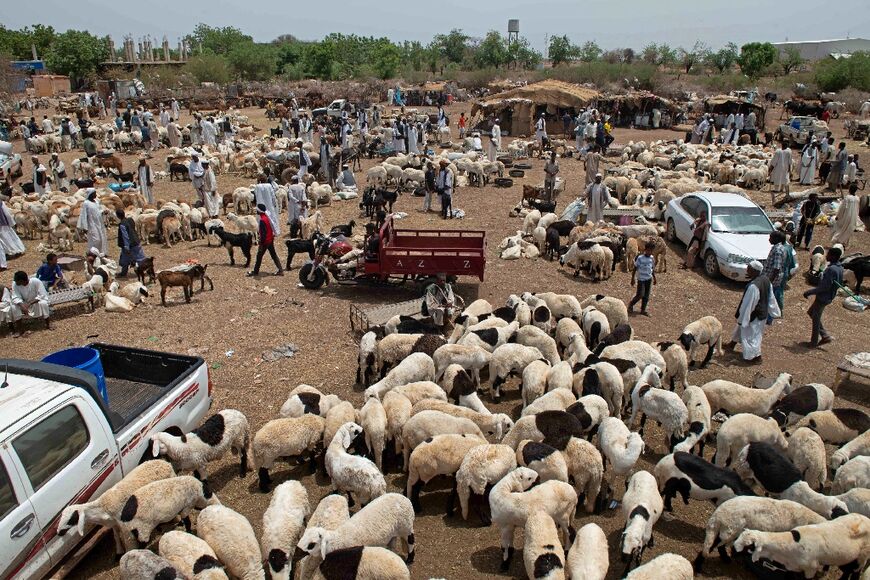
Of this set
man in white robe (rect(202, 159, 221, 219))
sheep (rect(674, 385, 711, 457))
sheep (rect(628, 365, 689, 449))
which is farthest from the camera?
man in white robe (rect(202, 159, 221, 219))

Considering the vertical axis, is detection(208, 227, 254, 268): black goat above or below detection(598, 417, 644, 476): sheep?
above

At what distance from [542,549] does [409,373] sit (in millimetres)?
3566

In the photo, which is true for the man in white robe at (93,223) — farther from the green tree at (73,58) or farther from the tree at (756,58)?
the tree at (756,58)

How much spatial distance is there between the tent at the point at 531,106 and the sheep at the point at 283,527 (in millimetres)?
30442

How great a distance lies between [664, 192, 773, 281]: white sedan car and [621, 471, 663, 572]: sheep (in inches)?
328

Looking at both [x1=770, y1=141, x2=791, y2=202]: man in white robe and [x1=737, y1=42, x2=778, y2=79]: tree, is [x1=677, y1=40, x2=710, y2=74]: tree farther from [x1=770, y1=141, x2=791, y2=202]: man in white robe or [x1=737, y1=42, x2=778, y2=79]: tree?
[x1=770, y1=141, x2=791, y2=202]: man in white robe

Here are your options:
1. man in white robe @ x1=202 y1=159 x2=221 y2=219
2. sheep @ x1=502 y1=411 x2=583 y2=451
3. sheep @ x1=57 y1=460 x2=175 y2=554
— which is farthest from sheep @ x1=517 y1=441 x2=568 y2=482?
man in white robe @ x1=202 y1=159 x2=221 y2=219

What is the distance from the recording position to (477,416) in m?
7.35

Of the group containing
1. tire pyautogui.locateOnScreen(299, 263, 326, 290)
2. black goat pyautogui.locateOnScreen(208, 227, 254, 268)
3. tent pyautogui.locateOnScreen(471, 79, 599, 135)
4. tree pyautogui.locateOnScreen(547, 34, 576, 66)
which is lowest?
tire pyautogui.locateOnScreen(299, 263, 326, 290)

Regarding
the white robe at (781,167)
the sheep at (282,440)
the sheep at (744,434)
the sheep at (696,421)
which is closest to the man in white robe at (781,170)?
the white robe at (781,167)

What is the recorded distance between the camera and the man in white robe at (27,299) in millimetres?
10930

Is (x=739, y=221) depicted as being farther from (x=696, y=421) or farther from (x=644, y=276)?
(x=696, y=421)

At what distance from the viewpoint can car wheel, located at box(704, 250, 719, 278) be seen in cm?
1363

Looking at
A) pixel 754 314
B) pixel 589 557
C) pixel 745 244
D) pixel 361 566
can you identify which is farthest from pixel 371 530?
pixel 745 244
